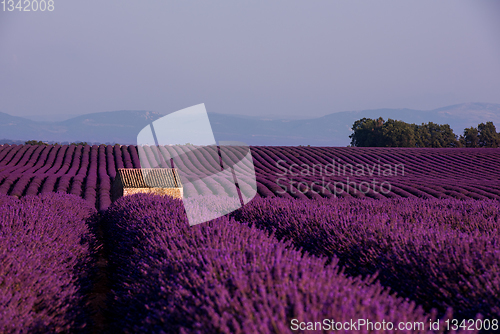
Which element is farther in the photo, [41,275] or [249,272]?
[41,275]

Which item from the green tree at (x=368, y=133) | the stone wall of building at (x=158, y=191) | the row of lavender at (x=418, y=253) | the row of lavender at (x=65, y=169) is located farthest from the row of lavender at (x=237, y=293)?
the green tree at (x=368, y=133)

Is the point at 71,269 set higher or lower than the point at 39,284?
lower

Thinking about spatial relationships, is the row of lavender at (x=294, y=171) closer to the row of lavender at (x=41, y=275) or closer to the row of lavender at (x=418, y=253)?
the row of lavender at (x=41, y=275)

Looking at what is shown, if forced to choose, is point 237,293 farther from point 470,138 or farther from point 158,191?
point 470,138

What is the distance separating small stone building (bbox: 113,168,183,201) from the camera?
873cm

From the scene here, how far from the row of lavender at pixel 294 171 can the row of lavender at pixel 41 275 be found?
4817 mm

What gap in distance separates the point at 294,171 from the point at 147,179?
9.53m

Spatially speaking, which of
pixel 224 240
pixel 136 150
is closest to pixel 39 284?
pixel 224 240

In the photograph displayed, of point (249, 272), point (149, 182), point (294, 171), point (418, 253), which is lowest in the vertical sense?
point (294, 171)

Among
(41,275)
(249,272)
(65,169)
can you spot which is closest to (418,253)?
(249,272)

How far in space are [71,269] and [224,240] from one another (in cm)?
168

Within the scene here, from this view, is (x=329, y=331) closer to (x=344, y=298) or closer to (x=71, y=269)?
(x=344, y=298)

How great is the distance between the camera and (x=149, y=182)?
29.3 feet

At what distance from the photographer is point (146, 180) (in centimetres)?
899
